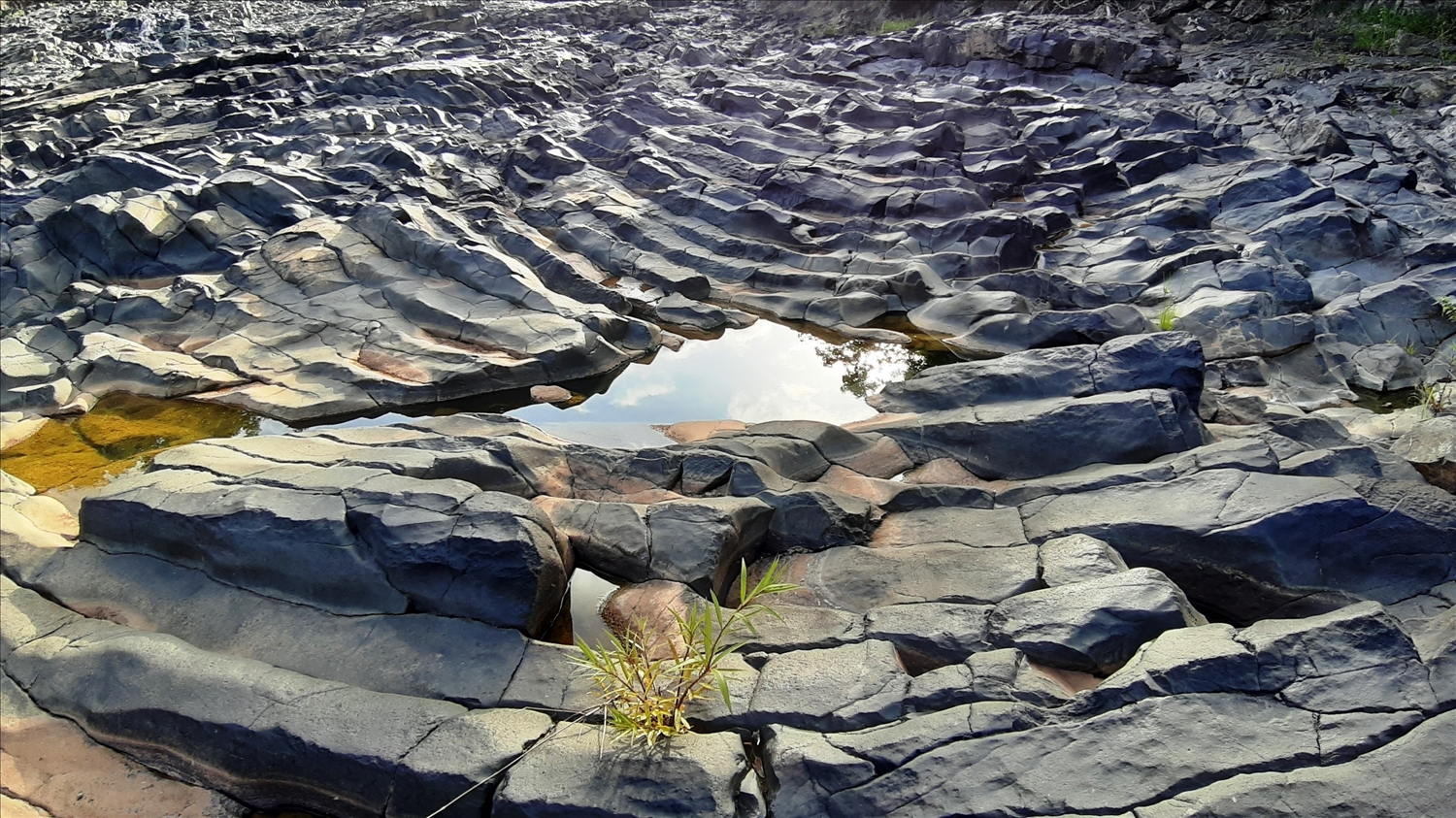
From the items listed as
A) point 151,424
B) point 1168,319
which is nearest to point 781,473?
point 1168,319

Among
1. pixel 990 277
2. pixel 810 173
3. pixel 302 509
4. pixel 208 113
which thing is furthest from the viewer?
pixel 208 113

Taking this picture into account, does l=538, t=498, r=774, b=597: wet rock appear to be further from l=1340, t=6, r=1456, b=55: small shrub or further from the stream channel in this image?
l=1340, t=6, r=1456, b=55: small shrub

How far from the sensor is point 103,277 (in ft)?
35.4

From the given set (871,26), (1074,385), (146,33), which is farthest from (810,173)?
(146,33)

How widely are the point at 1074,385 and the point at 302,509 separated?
19.1ft

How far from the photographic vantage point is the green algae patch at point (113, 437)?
25.1ft

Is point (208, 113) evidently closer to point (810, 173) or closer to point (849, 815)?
point (810, 173)

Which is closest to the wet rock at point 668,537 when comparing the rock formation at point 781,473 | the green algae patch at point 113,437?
the rock formation at point 781,473

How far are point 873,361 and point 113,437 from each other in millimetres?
7511

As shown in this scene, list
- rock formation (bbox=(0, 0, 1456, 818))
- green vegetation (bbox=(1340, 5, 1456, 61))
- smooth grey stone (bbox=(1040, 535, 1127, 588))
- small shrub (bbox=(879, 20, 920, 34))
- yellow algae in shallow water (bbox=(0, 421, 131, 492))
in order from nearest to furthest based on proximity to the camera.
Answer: rock formation (bbox=(0, 0, 1456, 818)) → smooth grey stone (bbox=(1040, 535, 1127, 588)) → yellow algae in shallow water (bbox=(0, 421, 131, 492)) → green vegetation (bbox=(1340, 5, 1456, 61)) → small shrub (bbox=(879, 20, 920, 34))

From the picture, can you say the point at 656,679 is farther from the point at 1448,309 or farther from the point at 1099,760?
the point at 1448,309

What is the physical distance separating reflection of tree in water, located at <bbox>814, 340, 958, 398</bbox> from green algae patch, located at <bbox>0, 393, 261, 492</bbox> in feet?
19.2

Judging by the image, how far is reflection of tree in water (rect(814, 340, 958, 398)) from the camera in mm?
9289

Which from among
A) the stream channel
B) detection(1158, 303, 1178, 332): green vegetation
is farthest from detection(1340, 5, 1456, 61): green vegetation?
the stream channel
